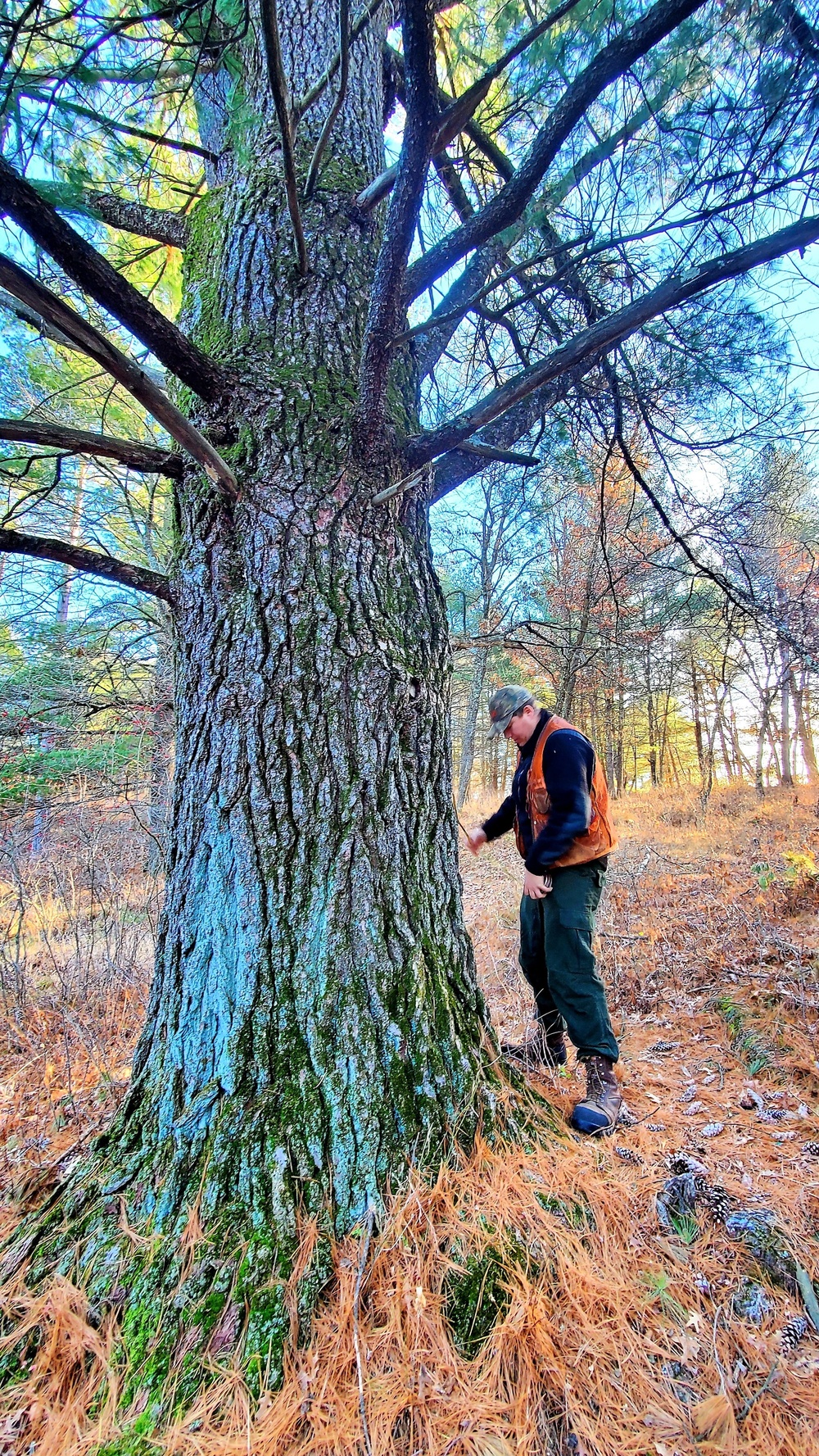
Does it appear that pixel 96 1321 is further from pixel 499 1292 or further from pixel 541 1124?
pixel 541 1124

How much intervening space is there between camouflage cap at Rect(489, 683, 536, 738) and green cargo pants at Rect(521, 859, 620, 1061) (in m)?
0.76

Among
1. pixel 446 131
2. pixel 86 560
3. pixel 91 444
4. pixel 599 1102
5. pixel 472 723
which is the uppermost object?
pixel 446 131

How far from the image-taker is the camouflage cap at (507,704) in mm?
2693

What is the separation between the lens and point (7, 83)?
1.57 m

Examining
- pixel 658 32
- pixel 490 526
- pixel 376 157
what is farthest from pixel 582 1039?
pixel 490 526

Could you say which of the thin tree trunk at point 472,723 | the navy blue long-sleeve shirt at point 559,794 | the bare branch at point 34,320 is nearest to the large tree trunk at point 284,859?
the bare branch at point 34,320

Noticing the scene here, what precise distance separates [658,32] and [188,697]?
2.19 m

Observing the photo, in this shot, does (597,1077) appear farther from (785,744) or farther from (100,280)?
(785,744)

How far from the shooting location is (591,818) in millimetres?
2379

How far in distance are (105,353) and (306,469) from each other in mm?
648

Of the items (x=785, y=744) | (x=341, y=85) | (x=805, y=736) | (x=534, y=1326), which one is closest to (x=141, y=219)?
(x=341, y=85)

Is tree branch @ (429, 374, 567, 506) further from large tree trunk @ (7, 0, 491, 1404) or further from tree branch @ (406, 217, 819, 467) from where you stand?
tree branch @ (406, 217, 819, 467)

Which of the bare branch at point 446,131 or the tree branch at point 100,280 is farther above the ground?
the bare branch at point 446,131

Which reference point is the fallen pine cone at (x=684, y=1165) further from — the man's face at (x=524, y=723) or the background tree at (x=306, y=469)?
the man's face at (x=524, y=723)
